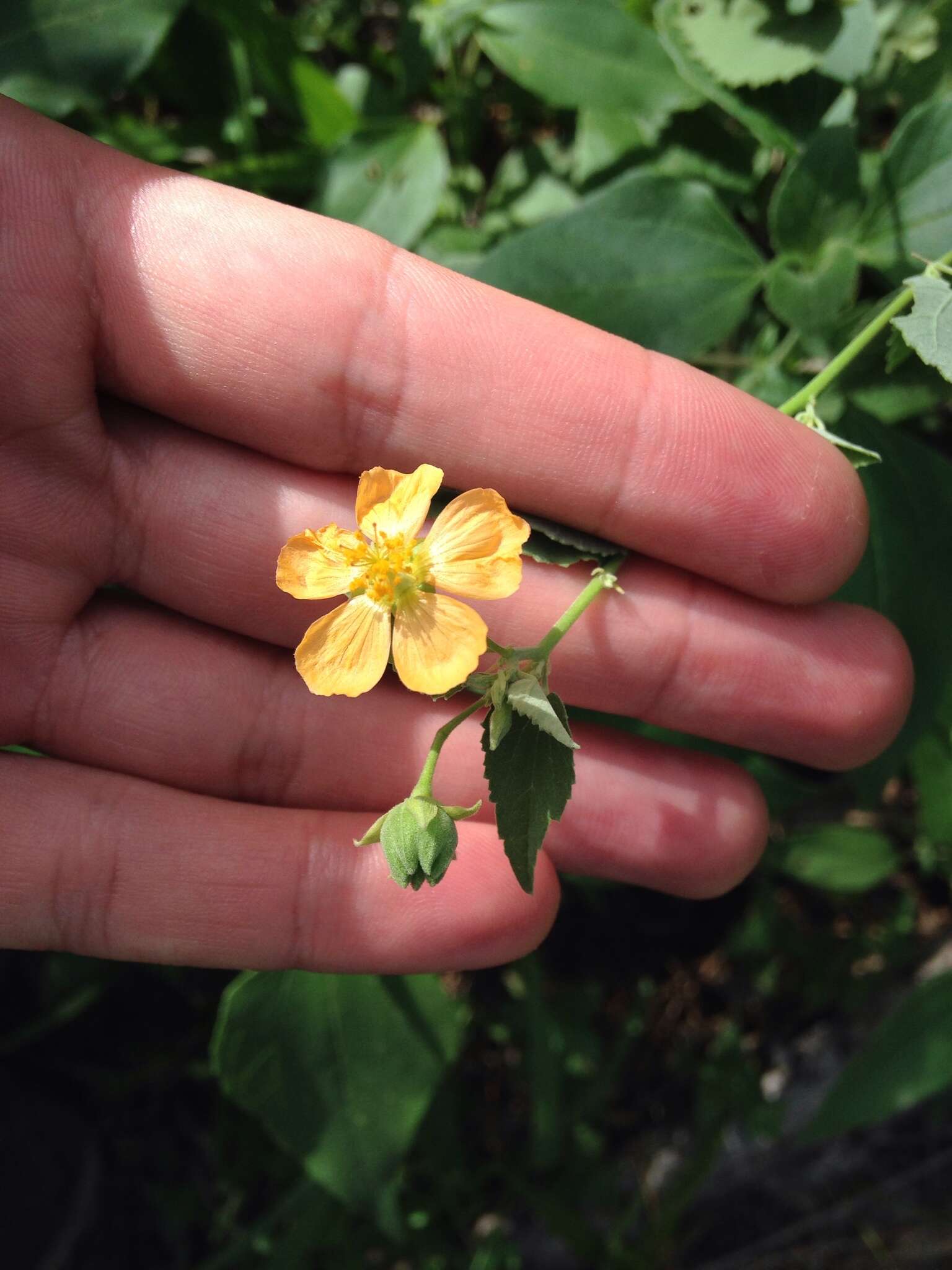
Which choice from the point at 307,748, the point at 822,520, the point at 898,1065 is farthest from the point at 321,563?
the point at 898,1065

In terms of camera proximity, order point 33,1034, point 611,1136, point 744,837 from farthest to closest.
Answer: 1. point 611,1136
2. point 33,1034
3. point 744,837

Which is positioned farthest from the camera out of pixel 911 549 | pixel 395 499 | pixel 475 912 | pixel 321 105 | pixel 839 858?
pixel 839 858

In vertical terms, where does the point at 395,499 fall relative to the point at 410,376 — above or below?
below

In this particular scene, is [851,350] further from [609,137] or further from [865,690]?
[609,137]

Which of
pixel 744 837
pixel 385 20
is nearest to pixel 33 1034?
pixel 744 837

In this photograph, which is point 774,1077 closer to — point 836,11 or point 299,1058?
point 299,1058

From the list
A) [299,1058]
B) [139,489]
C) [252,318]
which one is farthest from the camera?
[299,1058]

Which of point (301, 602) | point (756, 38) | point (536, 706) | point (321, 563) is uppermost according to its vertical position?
point (756, 38)
